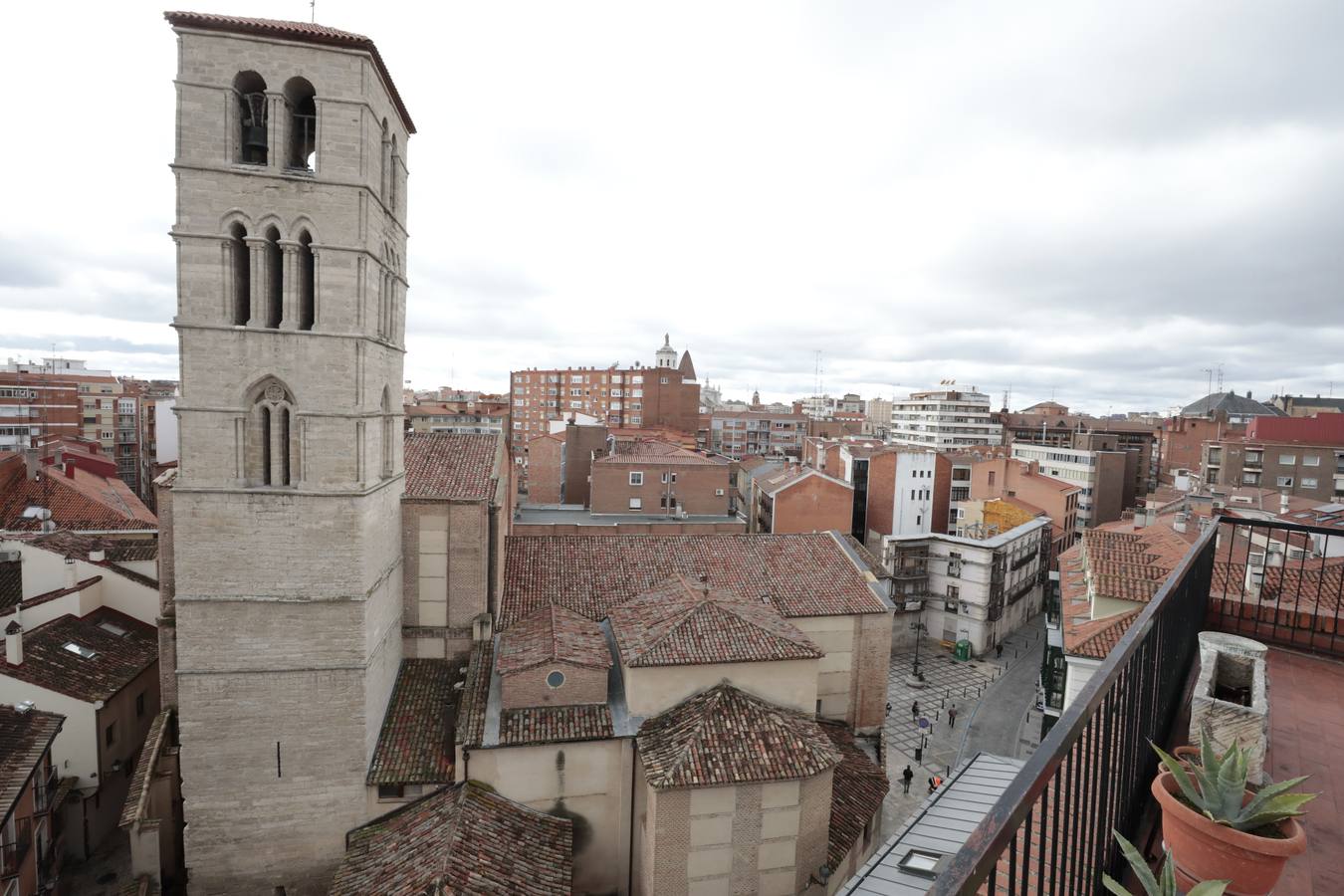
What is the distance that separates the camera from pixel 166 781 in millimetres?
16188

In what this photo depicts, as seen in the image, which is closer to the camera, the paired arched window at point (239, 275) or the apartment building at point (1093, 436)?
the paired arched window at point (239, 275)

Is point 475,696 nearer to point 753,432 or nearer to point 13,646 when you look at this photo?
point 13,646

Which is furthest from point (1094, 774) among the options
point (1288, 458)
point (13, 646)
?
point (1288, 458)

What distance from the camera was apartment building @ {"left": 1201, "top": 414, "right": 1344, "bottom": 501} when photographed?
49281 millimetres

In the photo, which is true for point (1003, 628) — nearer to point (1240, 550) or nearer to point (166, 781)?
point (1240, 550)

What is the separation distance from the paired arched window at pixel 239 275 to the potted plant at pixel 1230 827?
16498 millimetres

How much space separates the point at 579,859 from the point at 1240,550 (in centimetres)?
2243

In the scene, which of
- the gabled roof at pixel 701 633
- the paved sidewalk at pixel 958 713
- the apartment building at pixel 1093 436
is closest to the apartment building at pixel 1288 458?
the apartment building at pixel 1093 436

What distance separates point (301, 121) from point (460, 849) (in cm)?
1586

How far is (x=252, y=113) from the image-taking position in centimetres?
1437

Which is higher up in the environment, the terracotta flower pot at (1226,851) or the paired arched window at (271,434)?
the paired arched window at (271,434)

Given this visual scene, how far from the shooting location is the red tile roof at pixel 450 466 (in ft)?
59.4

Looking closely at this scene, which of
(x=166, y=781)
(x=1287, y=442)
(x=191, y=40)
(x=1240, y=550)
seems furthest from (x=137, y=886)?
(x=1287, y=442)

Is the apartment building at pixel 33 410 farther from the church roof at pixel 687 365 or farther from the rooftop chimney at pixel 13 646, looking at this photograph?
the church roof at pixel 687 365
